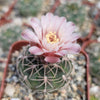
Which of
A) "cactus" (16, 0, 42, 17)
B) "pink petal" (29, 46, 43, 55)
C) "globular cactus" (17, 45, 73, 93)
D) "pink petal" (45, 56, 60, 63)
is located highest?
"cactus" (16, 0, 42, 17)

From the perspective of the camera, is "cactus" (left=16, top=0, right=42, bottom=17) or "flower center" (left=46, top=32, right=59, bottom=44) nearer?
"flower center" (left=46, top=32, right=59, bottom=44)

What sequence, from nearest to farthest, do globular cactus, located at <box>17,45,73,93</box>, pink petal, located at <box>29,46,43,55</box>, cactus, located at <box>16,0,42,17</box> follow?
pink petal, located at <box>29,46,43,55</box> → globular cactus, located at <box>17,45,73,93</box> → cactus, located at <box>16,0,42,17</box>

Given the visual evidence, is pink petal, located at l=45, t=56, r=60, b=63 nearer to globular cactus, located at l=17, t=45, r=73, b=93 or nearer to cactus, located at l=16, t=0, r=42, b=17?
globular cactus, located at l=17, t=45, r=73, b=93

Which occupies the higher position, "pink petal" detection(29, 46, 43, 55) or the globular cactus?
"pink petal" detection(29, 46, 43, 55)

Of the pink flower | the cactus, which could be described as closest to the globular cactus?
the pink flower

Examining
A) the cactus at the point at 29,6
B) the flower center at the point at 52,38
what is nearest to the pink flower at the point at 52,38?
the flower center at the point at 52,38

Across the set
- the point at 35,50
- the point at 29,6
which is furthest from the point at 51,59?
the point at 29,6

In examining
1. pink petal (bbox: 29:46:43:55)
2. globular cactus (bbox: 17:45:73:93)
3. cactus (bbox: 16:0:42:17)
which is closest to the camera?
pink petal (bbox: 29:46:43:55)
